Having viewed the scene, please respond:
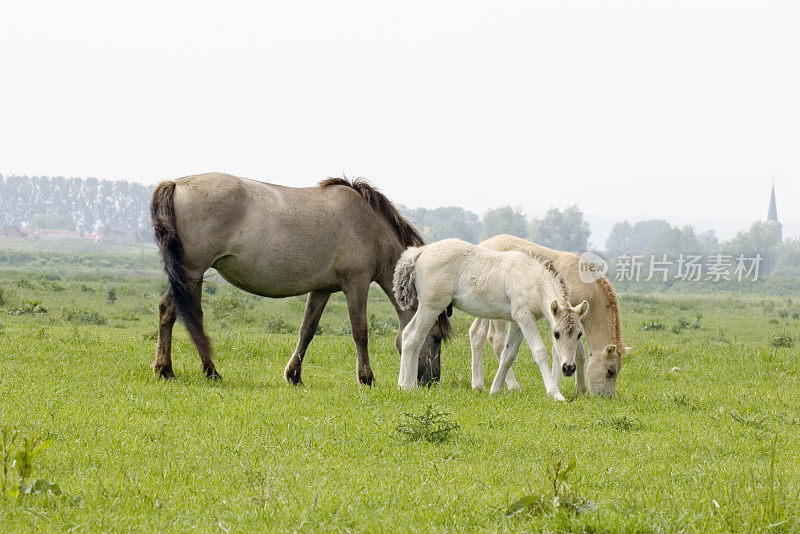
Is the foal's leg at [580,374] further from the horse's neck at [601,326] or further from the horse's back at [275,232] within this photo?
the horse's back at [275,232]

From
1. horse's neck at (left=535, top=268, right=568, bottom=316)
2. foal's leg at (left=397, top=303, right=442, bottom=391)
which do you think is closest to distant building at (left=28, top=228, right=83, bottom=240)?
foal's leg at (left=397, top=303, right=442, bottom=391)

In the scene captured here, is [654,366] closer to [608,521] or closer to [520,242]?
[520,242]

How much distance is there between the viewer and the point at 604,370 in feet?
32.4

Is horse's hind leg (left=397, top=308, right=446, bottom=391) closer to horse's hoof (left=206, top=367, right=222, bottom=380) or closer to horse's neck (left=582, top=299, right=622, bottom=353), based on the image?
horse's neck (left=582, top=299, right=622, bottom=353)

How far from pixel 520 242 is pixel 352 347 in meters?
4.02

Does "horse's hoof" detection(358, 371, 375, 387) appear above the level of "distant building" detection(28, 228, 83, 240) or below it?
above

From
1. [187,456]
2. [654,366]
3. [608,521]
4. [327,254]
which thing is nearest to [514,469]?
[608,521]

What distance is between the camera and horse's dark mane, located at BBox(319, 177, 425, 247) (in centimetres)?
1102

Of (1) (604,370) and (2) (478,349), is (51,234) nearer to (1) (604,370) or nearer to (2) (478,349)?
(2) (478,349)

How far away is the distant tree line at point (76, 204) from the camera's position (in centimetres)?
15125

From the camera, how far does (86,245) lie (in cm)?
12362

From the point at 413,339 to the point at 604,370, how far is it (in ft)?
7.55

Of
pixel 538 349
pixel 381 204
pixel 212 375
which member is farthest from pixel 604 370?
pixel 212 375

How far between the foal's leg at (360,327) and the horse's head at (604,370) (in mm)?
2720
